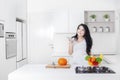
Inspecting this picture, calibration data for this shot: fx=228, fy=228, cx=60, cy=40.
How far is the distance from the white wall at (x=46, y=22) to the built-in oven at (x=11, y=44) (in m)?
1.17

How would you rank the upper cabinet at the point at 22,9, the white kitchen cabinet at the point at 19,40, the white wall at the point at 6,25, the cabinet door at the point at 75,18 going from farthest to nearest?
the cabinet door at the point at 75,18, the upper cabinet at the point at 22,9, the white kitchen cabinet at the point at 19,40, the white wall at the point at 6,25

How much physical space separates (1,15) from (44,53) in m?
2.37

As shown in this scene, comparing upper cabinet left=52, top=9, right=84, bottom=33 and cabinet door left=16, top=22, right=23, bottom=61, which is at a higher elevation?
upper cabinet left=52, top=9, right=84, bottom=33

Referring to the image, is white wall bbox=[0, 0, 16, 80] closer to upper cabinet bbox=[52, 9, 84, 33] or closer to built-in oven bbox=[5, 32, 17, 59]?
built-in oven bbox=[5, 32, 17, 59]

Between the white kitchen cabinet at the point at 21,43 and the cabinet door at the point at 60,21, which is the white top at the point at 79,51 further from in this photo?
the cabinet door at the point at 60,21

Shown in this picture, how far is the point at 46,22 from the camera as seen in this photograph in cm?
613

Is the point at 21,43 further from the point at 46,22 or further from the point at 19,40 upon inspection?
the point at 46,22

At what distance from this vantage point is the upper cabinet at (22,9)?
213 inches

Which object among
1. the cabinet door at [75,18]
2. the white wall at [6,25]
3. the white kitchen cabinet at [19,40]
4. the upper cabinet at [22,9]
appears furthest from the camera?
the cabinet door at [75,18]

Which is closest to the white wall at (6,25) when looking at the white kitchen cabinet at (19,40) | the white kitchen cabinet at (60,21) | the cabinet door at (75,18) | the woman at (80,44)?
the white kitchen cabinet at (19,40)

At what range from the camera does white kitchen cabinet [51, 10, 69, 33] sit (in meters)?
6.05

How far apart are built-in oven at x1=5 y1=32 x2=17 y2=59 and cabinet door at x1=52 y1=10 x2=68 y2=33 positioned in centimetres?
140

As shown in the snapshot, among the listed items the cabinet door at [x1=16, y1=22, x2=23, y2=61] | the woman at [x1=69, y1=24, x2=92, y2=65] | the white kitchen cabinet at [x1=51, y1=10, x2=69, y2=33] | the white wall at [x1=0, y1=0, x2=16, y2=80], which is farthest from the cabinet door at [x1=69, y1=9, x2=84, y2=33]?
the woman at [x1=69, y1=24, x2=92, y2=65]

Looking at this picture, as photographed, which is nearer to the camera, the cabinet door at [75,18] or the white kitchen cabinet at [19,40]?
the white kitchen cabinet at [19,40]
